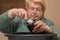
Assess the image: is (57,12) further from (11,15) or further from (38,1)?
(11,15)

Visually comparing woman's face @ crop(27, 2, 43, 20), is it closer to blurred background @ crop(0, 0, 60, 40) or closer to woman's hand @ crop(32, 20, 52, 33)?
woman's hand @ crop(32, 20, 52, 33)

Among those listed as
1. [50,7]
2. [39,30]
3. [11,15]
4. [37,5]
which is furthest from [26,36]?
[50,7]

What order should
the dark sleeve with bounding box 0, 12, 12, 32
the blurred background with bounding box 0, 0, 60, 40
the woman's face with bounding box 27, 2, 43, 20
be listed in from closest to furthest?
the dark sleeve with bounding box 0, 12, 12, 32, the woman's face with bounding box 27, 2, 43, 20, the blurred background with bounding box 0, 0, 60, 40

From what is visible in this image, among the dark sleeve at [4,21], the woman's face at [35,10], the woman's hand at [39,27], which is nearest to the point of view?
the woman's hand at [39,27]

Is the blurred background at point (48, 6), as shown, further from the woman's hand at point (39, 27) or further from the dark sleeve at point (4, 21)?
the woman's hand at point (39, 27)

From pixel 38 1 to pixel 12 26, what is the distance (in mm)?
254

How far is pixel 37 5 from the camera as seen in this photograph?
3.86 ft

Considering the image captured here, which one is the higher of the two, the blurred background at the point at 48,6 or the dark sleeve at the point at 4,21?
the dark sleeve at the point at 4,21

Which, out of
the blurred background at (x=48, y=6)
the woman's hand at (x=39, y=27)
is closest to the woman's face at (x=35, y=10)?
the woman's hand at (x=39, y=27)

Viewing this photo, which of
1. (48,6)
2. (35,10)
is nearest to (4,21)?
(35,10)

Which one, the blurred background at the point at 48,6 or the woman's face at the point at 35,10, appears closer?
the woman's face at the point at 35,10

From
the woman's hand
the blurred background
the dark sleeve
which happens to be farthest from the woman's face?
the blurred background

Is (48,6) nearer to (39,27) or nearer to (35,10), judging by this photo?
(35,10)

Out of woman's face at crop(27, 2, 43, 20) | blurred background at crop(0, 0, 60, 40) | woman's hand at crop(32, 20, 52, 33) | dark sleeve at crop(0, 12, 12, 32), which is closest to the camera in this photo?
woman's hand at crop(32, 20, 52, 33)
